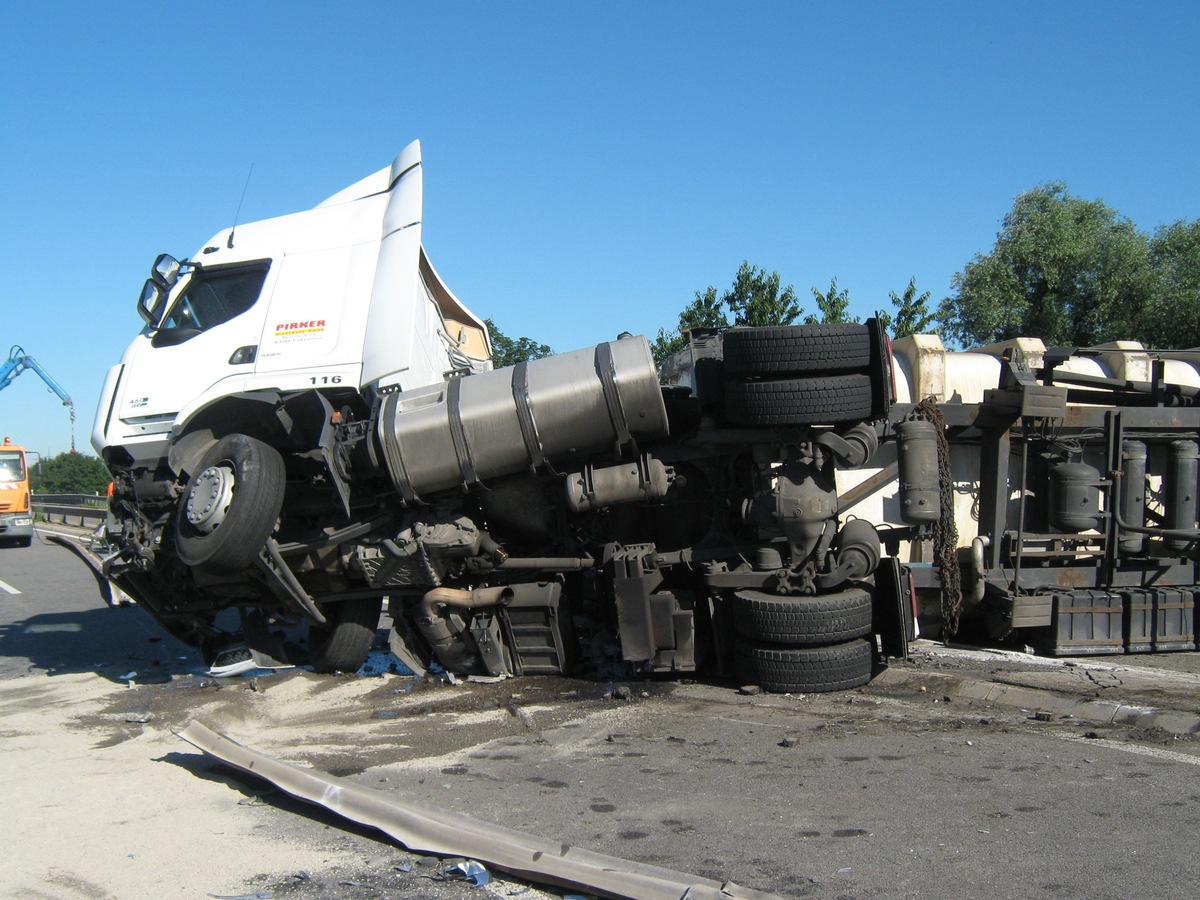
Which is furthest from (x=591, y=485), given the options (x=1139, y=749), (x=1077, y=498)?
(x=1077, y=498)

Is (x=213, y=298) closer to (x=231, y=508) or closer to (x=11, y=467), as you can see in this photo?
(x=231, y=508)

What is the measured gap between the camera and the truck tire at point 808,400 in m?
6.02

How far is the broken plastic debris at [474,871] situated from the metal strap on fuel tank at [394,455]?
9.99 ft

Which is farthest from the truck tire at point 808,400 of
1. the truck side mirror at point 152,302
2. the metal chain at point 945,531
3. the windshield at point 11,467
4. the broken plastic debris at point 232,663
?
the windshield at point 11,467

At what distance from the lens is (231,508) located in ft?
20.4

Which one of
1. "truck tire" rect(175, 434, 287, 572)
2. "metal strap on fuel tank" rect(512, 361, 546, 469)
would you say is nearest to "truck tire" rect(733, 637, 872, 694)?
"metal strap on fuel tank" rect(512, 361, 546, 469)

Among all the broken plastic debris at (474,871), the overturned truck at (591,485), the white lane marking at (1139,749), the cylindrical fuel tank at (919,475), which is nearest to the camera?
the broken plastic debris at (474,871)

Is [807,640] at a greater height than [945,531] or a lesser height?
lesser

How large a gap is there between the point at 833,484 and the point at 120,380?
5170mm

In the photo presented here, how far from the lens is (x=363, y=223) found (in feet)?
23.8

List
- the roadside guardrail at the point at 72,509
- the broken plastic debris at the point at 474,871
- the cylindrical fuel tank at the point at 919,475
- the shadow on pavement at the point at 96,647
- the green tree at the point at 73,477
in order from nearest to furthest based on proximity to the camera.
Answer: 1. the broken plastic debris at the point at 474,871
2. the cylindrical fuel tank at the point at 919,475
3. the shadow on pavement at the point at 96,647
4. the roadside guardrail at the point at 72,509
5. the green tree at the point at 73,477

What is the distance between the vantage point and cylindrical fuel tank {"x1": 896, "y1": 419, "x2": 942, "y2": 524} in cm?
657

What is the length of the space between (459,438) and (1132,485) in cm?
502

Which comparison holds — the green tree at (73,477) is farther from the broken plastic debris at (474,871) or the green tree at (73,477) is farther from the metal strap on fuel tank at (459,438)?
the broken plastic debris at (474,871)
